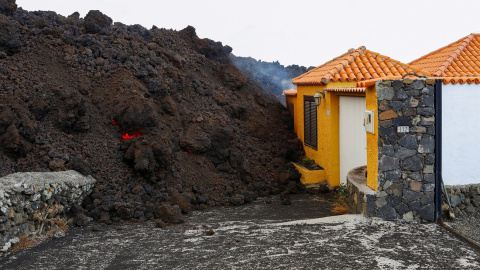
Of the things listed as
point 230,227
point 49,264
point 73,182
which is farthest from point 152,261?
point 73,182

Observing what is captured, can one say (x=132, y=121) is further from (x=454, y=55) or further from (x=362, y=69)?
(x=454, y=55)

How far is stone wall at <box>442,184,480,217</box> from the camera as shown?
861 cm

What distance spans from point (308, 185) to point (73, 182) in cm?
602

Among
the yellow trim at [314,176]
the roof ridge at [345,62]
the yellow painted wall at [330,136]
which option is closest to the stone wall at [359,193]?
the yellow painted wall at [330,136]

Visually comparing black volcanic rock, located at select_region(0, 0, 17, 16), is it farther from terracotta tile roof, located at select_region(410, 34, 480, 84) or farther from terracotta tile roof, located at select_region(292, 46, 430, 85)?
terracotta tile roof, located at select_region(410, 34, 480, 84)

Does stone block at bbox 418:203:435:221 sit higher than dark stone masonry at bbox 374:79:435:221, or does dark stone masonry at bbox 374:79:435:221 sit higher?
dark stone masonry at bbox 374:79:435:221

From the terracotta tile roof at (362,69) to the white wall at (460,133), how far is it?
11.6 ft

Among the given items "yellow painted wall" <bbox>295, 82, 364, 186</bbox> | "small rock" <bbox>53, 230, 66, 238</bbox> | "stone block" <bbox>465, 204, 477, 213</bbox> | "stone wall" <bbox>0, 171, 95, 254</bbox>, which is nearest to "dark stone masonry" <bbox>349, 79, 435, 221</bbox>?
"stone block" <bbox>465, 204, 477, 213</bbox>

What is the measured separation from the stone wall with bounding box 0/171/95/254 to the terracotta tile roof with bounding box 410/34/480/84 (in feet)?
28.7

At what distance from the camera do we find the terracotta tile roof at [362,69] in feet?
40.5

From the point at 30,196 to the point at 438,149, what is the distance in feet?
23.0

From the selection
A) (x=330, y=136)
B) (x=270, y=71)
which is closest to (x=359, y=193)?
(x=330, y=136)

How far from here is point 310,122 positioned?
14.2 metres

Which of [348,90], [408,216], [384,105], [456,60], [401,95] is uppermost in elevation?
[456,60]
